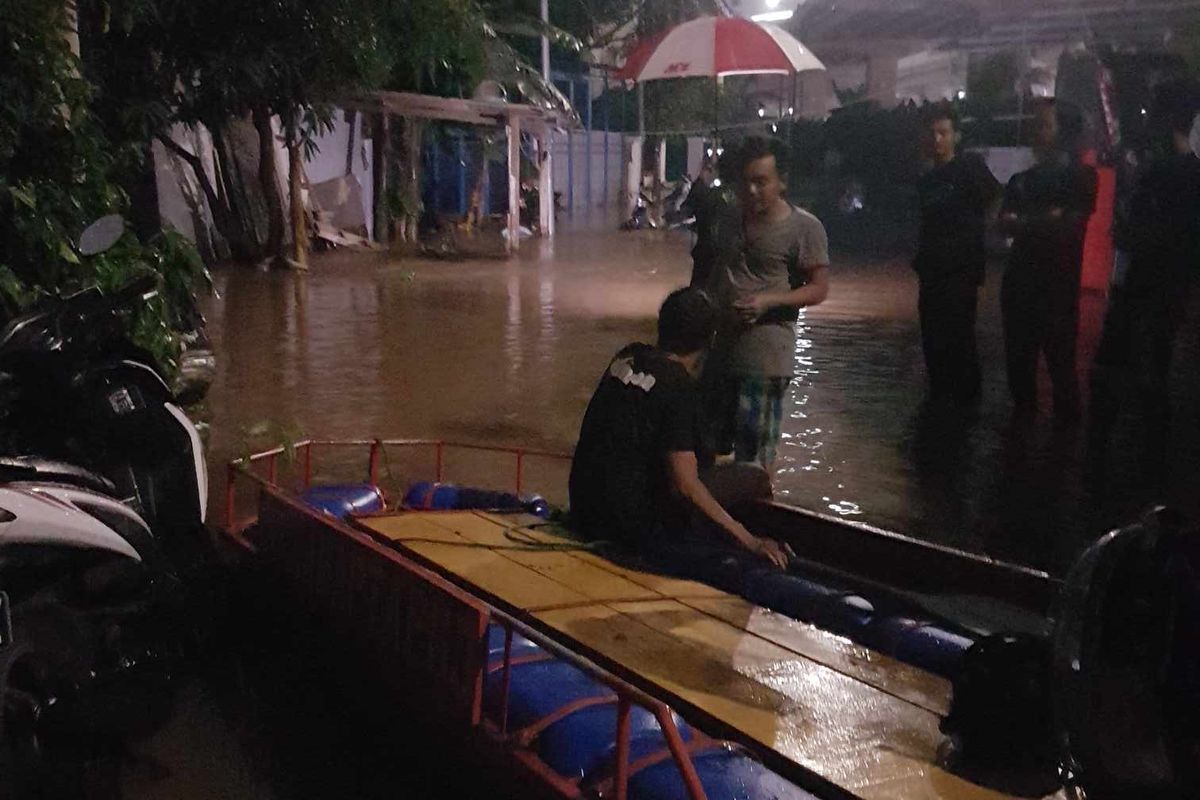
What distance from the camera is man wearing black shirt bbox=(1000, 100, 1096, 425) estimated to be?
7.27 meters

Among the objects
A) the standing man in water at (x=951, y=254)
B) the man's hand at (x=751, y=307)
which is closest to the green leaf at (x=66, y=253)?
the man's hand at (x=751, y=307)

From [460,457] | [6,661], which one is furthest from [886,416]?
[6,661]

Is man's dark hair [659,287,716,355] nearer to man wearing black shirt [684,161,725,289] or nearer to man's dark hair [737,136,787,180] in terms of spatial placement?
man's dark hair [737,136,787,180]

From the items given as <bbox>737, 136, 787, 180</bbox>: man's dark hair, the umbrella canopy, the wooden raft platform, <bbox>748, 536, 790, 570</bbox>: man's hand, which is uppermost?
the umbrella canopy

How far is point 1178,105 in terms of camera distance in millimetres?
7586

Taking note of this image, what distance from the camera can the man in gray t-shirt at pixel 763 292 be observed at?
15.8 feet

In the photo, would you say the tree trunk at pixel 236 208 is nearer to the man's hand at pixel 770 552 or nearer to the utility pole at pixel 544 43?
the utility pole at pixel 544 43

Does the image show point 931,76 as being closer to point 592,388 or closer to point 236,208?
point 236,208

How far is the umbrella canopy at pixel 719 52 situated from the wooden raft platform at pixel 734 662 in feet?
21.3

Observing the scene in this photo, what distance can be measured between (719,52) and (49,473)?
7.16 m

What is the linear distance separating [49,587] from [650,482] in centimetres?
189

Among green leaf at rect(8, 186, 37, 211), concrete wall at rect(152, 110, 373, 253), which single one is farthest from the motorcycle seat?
concrete wall at rect(152, 110, 373, 253)

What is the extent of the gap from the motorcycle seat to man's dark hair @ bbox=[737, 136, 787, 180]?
276cm

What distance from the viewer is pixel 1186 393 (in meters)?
8.29
